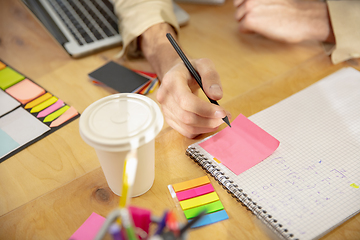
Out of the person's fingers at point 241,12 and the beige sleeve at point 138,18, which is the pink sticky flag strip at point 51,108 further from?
the person's fingers at point 241,12

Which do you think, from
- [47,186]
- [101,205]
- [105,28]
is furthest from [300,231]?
[105,28]

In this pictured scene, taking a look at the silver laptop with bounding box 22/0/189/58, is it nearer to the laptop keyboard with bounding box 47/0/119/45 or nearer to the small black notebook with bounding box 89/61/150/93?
the laptop keyboard with bounding box 47/0/119/45

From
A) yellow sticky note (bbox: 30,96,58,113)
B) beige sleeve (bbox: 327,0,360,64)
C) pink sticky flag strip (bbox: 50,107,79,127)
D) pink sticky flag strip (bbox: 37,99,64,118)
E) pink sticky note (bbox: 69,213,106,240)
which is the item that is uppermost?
yellow sticky note (bbox: 30,96,58,113)

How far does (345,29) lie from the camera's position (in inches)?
32.4

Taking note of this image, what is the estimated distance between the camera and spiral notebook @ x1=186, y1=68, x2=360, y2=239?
0.47 m

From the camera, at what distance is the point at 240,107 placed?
0.69 meters

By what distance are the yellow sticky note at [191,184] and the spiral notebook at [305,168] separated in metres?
0.02

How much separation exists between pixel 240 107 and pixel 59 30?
0.62 meters

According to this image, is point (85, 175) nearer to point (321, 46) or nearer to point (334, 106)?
point (334, 106)

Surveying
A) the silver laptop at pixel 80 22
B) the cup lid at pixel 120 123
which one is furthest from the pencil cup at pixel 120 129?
the silver laptop at pixel 80 22

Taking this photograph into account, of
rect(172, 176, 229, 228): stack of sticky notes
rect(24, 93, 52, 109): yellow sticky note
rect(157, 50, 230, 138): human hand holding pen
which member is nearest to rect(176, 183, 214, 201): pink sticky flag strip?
rect(172, 176, 229, 228): stack of sticky notes

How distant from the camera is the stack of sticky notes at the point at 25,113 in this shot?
621 millimetres

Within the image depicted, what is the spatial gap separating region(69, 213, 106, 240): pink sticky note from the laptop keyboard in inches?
22.8

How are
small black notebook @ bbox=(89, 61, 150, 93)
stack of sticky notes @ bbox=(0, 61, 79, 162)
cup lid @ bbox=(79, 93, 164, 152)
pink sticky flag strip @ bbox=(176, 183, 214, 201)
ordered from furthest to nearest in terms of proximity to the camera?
1. small black notebook @ bbox=(89, 61, 150, 93)
2. stack of sticky notes @ bbox=(0, 61, 79, 162)
3. pink sticky flag strip @ bbox=(176, 183, 214, 201)
4. cup lid @ bbox=(79, 93, 164, 152)
